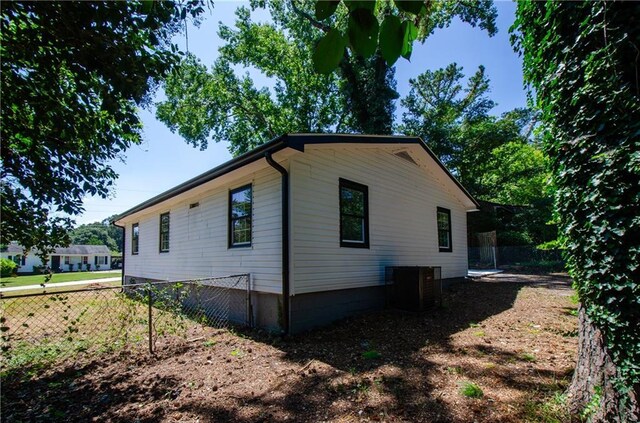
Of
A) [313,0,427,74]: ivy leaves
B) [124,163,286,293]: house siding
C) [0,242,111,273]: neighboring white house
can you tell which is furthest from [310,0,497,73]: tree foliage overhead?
[0,242,111,273]: neighboring white house

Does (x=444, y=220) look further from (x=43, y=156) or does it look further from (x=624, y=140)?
(x=43, y=156)

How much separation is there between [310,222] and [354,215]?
1.52m

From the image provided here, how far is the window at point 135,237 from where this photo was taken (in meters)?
13.7

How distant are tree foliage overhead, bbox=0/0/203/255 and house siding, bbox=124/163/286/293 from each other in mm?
2564

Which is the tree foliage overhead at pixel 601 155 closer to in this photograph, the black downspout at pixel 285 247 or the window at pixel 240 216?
the black downspout at pixel 285 247

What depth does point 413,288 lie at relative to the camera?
23.3 feet

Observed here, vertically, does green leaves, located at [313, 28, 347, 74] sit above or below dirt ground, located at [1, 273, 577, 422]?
above

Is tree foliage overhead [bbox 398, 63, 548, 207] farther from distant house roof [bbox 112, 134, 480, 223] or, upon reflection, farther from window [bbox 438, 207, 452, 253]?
distant house roof [bbox 112, 134, 480, 223]

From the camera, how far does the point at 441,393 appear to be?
10.9 feet

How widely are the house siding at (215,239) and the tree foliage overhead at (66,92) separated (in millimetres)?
2564

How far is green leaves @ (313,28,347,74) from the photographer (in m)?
1.19

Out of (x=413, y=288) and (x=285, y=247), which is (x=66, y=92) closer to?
(x=285, y=247)

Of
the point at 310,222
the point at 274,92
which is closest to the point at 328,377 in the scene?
the point at 310,222

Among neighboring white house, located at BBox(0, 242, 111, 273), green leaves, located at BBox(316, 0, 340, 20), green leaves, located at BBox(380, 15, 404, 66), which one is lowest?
neighboring white house, located at BBox(0, 242, 111, 273)
